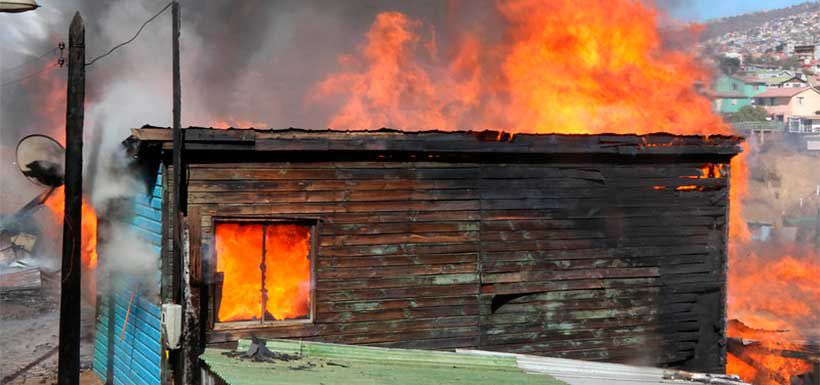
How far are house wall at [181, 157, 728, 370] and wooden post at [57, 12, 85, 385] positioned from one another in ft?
5.37

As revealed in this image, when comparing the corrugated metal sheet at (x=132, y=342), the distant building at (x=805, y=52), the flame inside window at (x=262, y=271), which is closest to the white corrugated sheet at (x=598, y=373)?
the flame inside window at (x=262, y=271)

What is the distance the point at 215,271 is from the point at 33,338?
1108 centimetres

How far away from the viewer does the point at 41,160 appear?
14.7m

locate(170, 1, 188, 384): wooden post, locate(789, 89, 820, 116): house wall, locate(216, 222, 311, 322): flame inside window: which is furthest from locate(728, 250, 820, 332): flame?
locate(789, 89, 820, 116): house wall

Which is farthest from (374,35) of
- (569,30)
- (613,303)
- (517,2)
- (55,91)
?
(613,303)

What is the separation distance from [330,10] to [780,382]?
22.5 m

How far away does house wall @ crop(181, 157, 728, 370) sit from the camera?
1186cm

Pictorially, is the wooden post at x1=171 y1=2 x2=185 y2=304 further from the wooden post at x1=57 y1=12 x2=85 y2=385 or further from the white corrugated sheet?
the white corrugated sheet

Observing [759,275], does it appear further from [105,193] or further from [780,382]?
[105,193]

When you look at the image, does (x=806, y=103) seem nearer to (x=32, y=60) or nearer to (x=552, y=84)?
Result: (x=32, y=60)

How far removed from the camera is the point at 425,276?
12.5m

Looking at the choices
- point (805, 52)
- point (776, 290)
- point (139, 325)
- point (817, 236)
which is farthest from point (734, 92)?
point (139, 325)

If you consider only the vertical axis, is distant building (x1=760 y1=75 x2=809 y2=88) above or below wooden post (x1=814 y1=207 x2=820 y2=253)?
above

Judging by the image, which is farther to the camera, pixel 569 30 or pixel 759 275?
pixel 759 275
